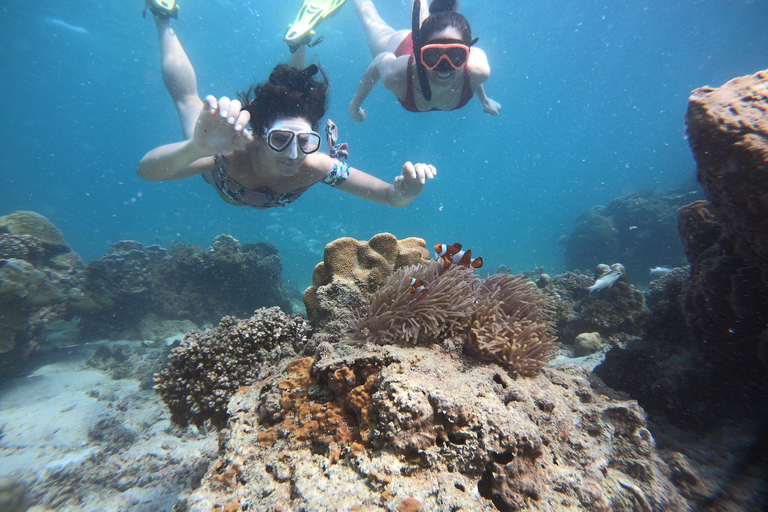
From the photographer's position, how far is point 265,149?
3.91 meters

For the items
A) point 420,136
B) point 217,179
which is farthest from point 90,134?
point 217,179

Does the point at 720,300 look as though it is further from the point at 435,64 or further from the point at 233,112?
the point at 233,112

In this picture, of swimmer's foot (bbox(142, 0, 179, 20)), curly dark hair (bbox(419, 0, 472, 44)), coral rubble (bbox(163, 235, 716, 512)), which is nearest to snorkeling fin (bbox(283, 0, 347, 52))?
swimmer's foot (bbox(142, 0, 179, 20))

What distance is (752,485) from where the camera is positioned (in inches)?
73.3

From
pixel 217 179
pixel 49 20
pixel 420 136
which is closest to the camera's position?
pixel 217 179

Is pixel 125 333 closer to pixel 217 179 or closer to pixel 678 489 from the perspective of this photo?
pixel 217 179

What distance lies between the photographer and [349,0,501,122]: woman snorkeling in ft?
15.4

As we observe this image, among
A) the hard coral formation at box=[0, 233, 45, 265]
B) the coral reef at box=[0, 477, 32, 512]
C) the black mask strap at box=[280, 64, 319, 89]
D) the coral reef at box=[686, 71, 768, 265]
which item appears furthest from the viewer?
the hard coral formation at box=[0, 233, 45, 265]

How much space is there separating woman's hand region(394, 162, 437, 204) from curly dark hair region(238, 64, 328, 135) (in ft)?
5.99

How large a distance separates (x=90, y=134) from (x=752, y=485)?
106547 mm

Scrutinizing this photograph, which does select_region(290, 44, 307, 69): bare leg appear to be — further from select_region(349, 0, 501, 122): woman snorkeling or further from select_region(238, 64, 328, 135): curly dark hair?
select_region(238, 64, 328, 135): curly dark hair

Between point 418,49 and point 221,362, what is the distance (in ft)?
17.0

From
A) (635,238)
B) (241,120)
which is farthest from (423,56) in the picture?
(635,238)

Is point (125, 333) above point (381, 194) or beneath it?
beneath
